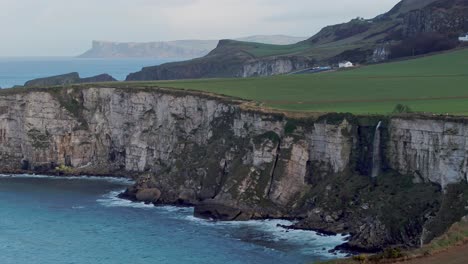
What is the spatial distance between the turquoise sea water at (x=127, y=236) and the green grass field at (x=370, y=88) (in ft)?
43.2

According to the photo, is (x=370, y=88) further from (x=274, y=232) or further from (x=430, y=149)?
(x=274, y=232)

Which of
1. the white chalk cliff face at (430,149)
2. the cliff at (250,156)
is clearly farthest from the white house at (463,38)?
the white chalk cliff face at (430,149)

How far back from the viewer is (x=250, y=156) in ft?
221

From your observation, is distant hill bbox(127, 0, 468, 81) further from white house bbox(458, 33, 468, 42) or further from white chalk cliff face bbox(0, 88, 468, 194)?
white chalk cliff face bbox(0, 88, 468, 194)

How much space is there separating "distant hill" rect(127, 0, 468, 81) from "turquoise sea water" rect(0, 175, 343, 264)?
46730 millimetres

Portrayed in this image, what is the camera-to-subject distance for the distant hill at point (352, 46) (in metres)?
108

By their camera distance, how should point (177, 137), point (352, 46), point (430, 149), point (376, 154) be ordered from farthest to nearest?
point (352, 46), point (177, 137), point (376, 154), point (430, 149)

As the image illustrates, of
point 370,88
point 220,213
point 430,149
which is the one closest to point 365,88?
point 370,88

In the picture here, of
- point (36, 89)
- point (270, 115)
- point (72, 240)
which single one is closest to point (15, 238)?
point (72, 240)

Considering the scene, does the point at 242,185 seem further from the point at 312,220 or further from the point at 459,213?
the point at 459,213

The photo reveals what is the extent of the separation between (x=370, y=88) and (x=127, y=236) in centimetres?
2977

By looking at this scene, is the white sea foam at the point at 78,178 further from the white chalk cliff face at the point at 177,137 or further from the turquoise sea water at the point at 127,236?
the turquoise sea water at the point at 127,236

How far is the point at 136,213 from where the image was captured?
217 feet

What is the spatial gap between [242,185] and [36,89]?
2940 cm
